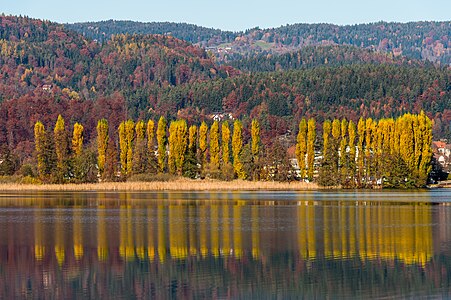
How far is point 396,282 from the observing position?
24156mm

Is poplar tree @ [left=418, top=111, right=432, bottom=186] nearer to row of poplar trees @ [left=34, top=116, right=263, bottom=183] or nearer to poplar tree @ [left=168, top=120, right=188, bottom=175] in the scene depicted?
row of poplar trees @ [left=34, top=116, right=263, bottom=183]

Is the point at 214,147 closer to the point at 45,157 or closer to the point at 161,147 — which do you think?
the point at 161,147


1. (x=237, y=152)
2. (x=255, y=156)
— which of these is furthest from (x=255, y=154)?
(x=237, y=152)

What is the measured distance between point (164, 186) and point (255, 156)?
50.5ft

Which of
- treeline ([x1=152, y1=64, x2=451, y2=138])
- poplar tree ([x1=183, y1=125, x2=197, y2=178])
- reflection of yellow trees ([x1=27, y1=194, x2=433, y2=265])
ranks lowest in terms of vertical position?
poplar tree ([x1=183, y1=125, x2=197, y2=178])

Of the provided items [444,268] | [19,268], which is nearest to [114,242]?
[19,268]

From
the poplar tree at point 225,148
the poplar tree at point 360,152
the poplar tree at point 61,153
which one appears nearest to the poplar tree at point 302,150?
the poplar tree at point 360,152

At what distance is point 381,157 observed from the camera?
9531 cm

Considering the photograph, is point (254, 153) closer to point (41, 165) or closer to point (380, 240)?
point (41, 165)

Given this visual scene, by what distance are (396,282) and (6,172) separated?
7991cm

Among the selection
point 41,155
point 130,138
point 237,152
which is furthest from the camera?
point 130,138

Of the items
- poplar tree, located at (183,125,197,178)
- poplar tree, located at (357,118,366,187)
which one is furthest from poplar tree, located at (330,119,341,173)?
poplar tree, located at (183,125,197,178)

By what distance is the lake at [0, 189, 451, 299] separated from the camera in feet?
76.6

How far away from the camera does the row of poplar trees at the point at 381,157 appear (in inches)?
3732
